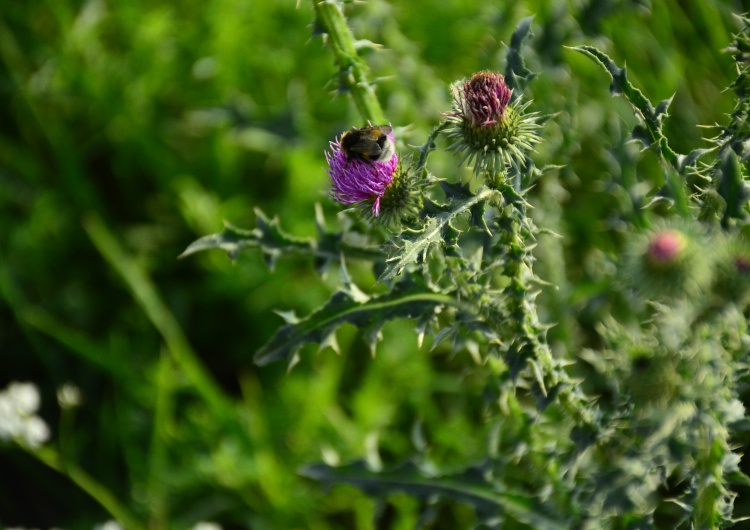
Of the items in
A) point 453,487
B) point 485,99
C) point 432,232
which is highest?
point 485,99

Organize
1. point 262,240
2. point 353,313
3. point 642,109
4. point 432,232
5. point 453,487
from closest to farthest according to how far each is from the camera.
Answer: point 432,232
point 642,109
point 353,313
point 262,240
point 453,487

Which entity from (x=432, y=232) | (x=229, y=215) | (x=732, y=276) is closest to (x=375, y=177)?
(x=432, y=232)

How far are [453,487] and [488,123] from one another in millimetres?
1223

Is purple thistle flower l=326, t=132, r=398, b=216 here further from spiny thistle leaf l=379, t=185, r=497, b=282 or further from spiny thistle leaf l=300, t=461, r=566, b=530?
spiny thistle leaf l=300, t=461, r=566, b=530

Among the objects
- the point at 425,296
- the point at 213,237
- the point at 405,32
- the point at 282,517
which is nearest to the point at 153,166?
the point at 405,32

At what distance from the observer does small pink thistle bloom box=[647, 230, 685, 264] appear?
1697 mm

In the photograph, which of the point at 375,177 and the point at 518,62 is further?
the point at 518,62

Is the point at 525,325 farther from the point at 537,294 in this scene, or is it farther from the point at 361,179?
the point at 361,179

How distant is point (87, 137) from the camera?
4.65 metres

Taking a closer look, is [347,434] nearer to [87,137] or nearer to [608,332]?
[608,332]

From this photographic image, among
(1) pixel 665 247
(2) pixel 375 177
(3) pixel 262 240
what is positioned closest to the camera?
(1) pixel 665 247

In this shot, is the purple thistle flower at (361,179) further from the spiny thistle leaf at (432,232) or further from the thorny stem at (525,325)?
the thorny stem at (525,325)

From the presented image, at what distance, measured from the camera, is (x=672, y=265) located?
5.54 feet

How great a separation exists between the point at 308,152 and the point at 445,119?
7.81 feet
